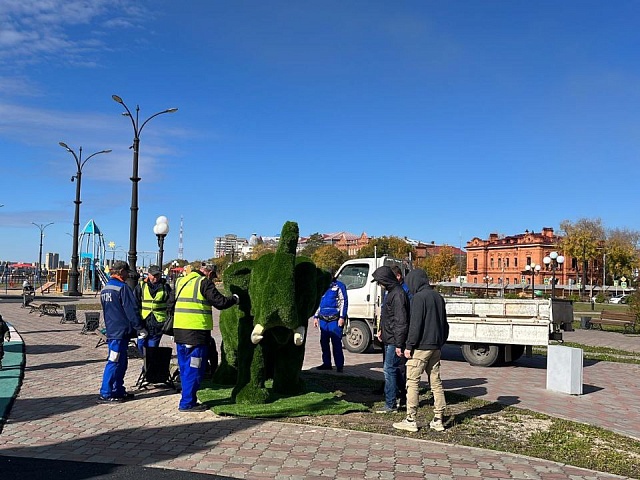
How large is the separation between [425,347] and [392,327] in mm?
744

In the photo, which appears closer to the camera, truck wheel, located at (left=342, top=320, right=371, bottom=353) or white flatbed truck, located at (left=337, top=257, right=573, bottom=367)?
white flatbed truck, located at (left=337, top=257, right=573, bottom=367)

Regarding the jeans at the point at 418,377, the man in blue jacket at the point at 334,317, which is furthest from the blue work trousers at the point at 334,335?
the jeans at the point at 418,377

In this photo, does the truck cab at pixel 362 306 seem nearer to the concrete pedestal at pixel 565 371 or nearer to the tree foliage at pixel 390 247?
the concrete pedestal at pixel 565 371

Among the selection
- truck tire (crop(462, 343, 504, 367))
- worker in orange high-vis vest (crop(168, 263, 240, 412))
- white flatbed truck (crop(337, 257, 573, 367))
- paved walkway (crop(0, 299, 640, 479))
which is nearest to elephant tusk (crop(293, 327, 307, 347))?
worker in orange high-vis vest (crop(168, 263, 240, 412))

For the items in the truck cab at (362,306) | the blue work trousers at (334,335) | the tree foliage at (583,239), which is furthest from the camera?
the tree foliage at (583,239)

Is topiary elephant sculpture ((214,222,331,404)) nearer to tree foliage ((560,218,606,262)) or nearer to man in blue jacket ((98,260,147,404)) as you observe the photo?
man in blue jacket ((98,260,147,404))

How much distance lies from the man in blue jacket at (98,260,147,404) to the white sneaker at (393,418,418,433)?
3698 mm

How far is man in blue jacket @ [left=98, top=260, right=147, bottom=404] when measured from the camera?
7.95 m

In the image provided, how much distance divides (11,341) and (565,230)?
79.0 metres

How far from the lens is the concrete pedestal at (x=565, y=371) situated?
9695mm

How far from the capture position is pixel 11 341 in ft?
46.4

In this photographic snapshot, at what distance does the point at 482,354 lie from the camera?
1274 cm

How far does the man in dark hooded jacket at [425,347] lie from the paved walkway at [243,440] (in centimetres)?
53

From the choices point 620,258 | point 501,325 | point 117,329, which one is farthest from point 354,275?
point 620,258
